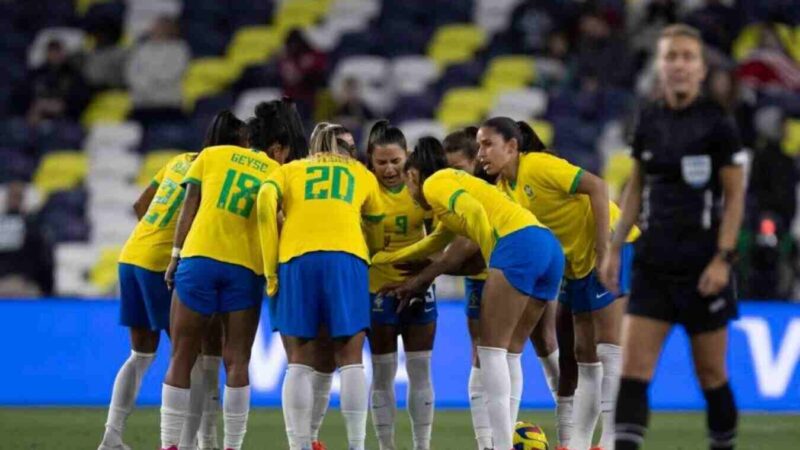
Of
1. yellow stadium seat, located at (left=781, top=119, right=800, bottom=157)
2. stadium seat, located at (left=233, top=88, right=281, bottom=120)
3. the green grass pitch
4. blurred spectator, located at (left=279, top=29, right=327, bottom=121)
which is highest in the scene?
blurred spectator, located at (left=279, top=29, right=327, bottom=121)

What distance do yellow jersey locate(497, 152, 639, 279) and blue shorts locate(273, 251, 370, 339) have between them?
1387 millimetres

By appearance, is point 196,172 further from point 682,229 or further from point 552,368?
point 682,229

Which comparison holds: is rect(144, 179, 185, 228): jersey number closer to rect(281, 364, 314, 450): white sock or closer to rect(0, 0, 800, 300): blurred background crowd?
rect(281, 364, 314, 450): white sock

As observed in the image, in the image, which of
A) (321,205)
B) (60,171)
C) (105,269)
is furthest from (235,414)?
(60,171)

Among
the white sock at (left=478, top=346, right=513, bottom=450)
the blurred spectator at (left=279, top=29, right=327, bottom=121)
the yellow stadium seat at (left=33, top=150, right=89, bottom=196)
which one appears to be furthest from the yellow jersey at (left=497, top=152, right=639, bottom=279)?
the yellow stadium seat at (left=33, top=150, right=89, bottom=196)

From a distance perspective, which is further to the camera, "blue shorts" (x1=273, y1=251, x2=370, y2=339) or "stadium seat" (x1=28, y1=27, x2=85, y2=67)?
"stadium seat" (x1=28, y1=27, x2=85, y2=67)

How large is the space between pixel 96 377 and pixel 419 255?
21.5 feet

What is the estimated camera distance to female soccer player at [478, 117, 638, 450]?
396 inches

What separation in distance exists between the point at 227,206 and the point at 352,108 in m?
9.83

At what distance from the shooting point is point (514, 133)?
10.0 metres

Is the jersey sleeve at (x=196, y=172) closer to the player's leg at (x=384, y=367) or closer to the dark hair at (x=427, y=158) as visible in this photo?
the dark hair at (x=427, y=158)

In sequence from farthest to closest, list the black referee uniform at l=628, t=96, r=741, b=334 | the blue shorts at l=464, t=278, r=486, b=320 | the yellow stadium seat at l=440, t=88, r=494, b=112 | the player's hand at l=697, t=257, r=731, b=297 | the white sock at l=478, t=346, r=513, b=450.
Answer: the yellow stadium seat at l=440, t=88, r=494, b=112
the blue shorts at l=464, t=278, r=486, b=320
the white sock at l=478, t=346, r=513, b=450
the black referee uniform at l=628, t=96, r=741, b=334
the player's hand at l=697, t=257, r=731, b=297

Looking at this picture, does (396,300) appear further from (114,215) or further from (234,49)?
(234,49)

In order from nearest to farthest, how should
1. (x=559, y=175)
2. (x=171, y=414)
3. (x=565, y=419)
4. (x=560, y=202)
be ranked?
(x=171, y=414) < (x=559, y=175) < (x=560, y=202) < (x=565, y=419)
